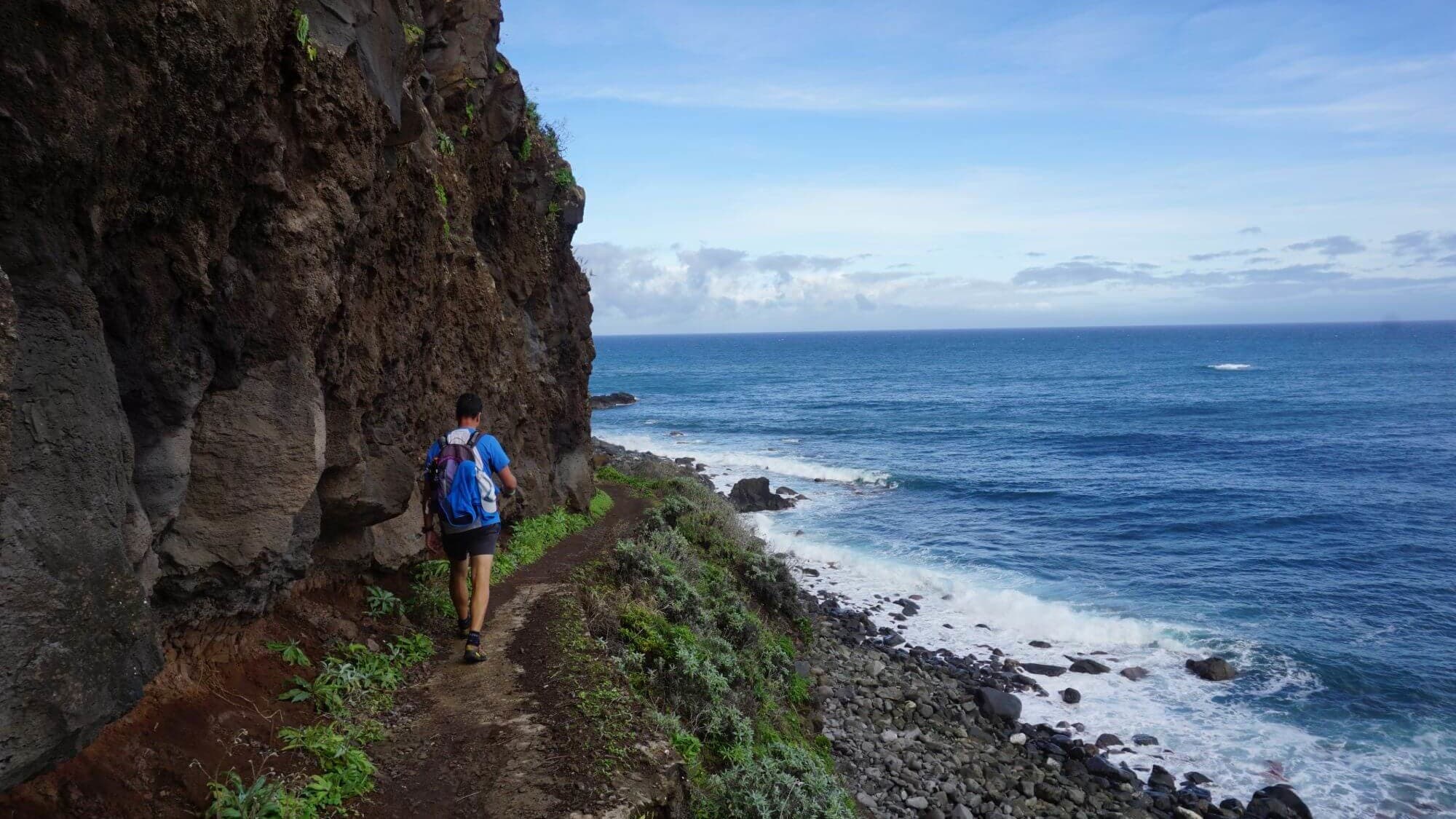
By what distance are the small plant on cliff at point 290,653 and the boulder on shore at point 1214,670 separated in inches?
825

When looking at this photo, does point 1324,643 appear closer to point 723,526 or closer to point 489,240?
point 723,526

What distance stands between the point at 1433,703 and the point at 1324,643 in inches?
124

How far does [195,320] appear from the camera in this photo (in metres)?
5.95

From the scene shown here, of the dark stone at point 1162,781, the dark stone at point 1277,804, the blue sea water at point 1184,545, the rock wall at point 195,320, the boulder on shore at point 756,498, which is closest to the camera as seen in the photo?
the rock wall at point 195,320

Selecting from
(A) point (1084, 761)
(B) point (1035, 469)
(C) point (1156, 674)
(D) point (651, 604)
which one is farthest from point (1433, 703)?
(B) point (1035, 469)

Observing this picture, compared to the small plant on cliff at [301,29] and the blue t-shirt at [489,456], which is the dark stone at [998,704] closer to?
the blue t-shirt at [489,456]

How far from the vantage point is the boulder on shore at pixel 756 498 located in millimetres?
37719

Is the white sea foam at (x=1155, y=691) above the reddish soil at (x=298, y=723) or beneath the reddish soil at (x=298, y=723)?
beneath

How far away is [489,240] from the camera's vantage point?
1675 cm

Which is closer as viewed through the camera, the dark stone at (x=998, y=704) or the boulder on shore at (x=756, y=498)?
the dark stone at (x=998, y=704)

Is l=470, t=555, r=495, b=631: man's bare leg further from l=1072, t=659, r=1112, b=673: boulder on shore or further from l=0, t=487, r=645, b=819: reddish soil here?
l=1072, t=659, r=1112, b=673: boulder on shore

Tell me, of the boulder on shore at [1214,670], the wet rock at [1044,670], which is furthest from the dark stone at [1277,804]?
the wet rock at [1044,670]

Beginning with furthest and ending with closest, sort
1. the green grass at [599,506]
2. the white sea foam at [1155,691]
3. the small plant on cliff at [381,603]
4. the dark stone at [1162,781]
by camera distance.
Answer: the green grass at [599,506]
the white sea foam at [1155,691]
the dark stone at [1162,781]
the small plant on cliff at [381,603]

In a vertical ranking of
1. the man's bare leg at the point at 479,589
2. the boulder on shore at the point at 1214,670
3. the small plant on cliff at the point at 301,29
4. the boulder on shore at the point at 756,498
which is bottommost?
the boulder on shore at the point at 1214,670
